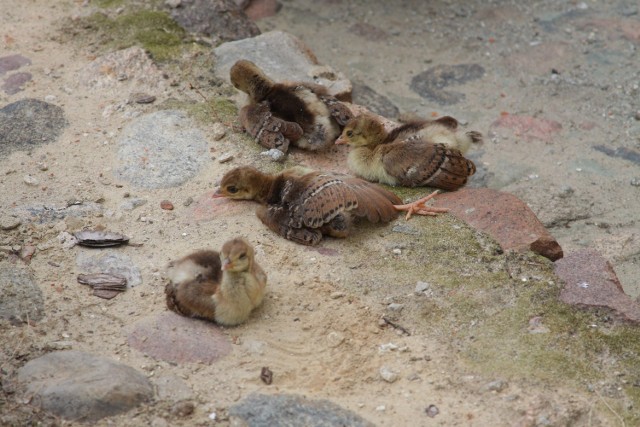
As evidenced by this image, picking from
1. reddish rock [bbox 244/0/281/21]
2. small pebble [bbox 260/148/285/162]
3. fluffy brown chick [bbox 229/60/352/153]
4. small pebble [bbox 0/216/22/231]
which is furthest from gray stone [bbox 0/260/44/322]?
reddish rock [bbox 244/0/281/21]

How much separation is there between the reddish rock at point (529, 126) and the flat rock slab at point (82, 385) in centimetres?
463

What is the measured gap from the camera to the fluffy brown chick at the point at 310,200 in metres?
5.24

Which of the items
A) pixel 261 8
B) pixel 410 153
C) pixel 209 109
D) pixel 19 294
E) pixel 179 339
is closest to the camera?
pixel 179 339

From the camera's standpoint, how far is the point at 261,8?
9516mm

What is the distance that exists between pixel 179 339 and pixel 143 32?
3773 millimetres

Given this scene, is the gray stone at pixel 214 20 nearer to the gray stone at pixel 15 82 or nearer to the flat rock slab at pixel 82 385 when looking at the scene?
the gray stone at pixel 15 82

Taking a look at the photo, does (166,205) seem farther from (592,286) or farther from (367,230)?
(592,286)

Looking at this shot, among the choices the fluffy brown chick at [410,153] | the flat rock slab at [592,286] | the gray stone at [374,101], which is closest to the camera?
the flat rock slab at [592,286]

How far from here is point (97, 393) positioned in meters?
3.91

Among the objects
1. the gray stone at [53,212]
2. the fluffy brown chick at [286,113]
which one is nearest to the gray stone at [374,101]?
the fluffy brown chick at [286,113]

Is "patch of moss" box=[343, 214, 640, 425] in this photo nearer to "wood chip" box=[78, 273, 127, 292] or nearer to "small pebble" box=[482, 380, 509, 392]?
"small pebble" box=[482, 380, 509, 392]

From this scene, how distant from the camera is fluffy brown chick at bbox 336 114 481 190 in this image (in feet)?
19.6

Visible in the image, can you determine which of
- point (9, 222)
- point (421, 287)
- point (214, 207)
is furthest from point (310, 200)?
point (9, 222)

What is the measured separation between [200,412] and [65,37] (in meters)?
4.51
